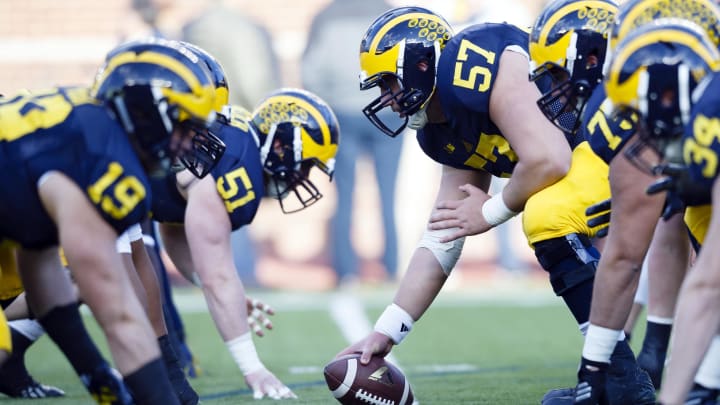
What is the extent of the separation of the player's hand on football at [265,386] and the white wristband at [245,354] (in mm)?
23

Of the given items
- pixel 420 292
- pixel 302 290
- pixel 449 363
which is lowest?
pixel 302 290

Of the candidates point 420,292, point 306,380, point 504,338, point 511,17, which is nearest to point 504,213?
point 420,292

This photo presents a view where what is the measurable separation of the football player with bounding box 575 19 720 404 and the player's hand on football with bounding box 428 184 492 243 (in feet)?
2.16

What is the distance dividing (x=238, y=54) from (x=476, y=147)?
209 inches

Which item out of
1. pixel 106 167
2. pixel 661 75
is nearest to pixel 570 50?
pixel 661 75

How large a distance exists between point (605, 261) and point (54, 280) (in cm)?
171

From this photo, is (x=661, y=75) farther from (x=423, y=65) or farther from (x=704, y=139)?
(x=423, y=65)

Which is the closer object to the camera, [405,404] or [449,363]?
[405,404]

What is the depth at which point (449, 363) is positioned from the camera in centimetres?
586

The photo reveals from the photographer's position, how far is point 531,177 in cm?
406

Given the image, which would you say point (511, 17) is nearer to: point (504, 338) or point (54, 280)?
point (504, 338)

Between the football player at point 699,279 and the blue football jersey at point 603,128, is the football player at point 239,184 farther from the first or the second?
the football player at point 699,279

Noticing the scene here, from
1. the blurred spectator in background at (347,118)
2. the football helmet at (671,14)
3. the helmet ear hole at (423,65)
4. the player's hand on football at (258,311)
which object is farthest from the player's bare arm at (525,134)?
the blurred spectator in background at (347,118)

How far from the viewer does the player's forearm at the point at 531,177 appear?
4.03 m
